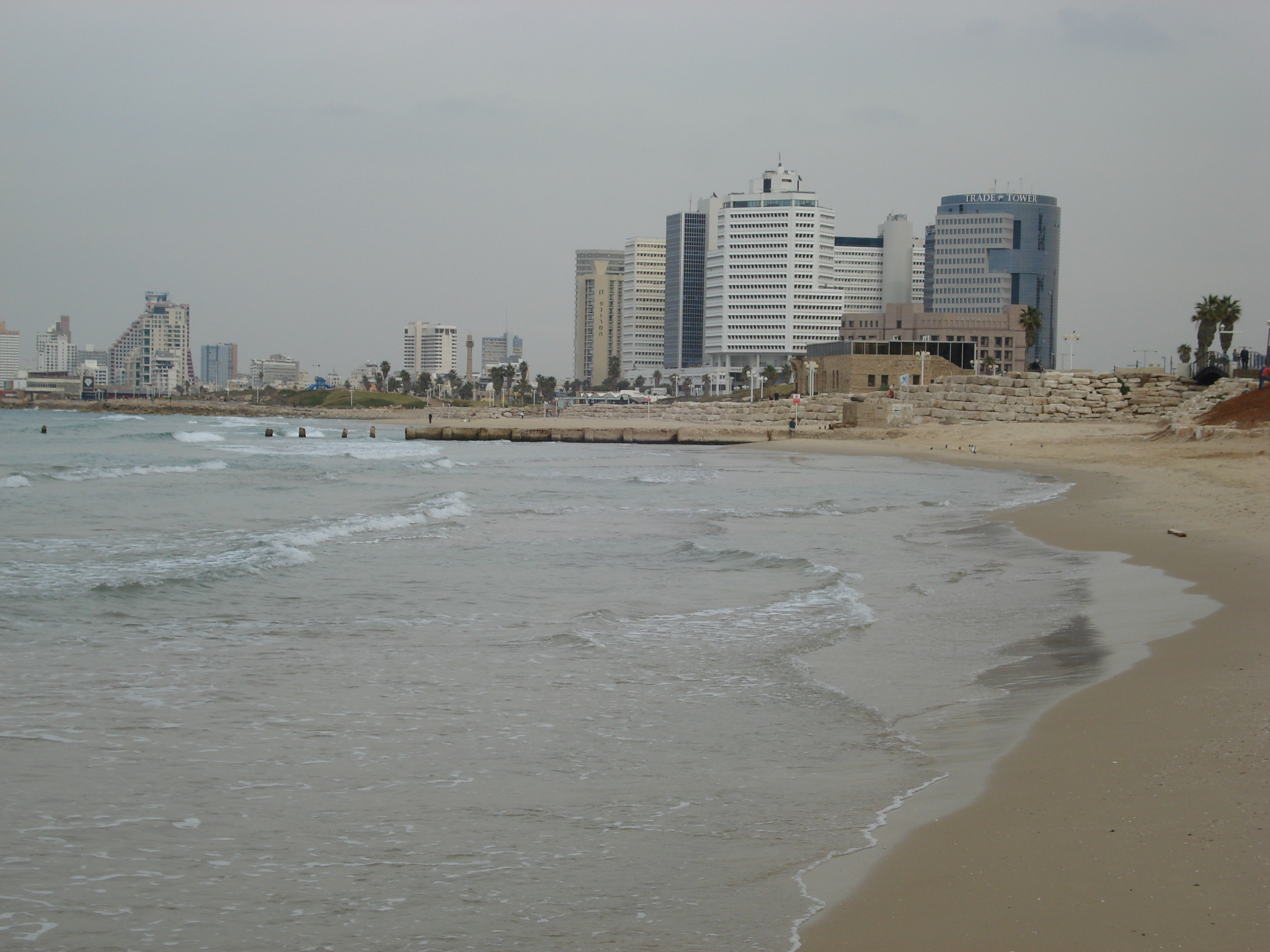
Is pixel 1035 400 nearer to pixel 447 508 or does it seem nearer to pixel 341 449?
pixel 341 449

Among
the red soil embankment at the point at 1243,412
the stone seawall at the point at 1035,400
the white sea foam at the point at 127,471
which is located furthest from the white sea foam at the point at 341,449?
the red soil embankment at the point at 1243,412

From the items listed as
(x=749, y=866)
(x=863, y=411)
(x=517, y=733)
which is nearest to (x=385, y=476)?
(x=517, y=733)

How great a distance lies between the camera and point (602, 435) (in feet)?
249

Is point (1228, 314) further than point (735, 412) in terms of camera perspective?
No

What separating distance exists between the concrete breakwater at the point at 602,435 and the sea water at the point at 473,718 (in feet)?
172

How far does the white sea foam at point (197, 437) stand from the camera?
229 ft

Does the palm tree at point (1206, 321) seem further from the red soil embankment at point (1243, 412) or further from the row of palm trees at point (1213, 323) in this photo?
the red soil embankment at point (1243, 412)

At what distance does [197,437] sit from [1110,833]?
7841 cm

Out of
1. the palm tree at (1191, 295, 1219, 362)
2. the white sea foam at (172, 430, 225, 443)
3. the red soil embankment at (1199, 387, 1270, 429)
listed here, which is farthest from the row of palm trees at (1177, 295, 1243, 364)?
the white sea foam at (172, 430, 225, 443)

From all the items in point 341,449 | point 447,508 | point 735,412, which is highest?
point 735,412

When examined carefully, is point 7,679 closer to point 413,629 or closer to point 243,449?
point 413,629

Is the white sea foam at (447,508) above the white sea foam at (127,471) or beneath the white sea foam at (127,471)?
above

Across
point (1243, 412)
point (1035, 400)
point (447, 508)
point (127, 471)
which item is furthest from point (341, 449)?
point (1243, 412)

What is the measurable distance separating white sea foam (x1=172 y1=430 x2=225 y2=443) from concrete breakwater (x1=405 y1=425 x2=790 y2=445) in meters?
13.7
